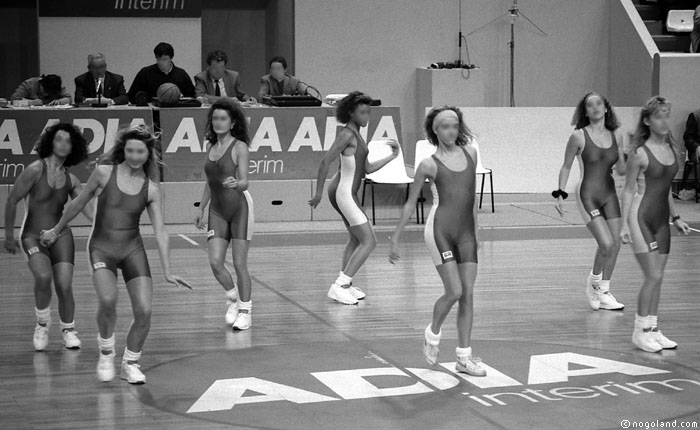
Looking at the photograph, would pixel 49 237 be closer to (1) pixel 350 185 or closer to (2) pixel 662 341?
(1) pixel 350 185

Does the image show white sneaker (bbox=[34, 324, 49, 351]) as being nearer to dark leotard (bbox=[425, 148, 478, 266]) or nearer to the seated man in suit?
dark leotard (bbox=[425, 148, 478, 266])

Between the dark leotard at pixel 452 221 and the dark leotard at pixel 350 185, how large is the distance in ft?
8.49

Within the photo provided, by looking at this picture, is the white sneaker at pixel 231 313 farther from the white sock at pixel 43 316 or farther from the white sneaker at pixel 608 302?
the white sneaker at pixel 608 302

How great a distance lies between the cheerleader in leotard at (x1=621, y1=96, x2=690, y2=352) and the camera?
313 inches

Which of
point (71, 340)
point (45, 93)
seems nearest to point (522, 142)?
point (45, 93)

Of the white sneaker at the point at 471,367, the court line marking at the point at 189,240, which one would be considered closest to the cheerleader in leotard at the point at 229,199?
the white sneaker at the point at 471,367

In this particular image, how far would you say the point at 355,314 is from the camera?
9.48 m

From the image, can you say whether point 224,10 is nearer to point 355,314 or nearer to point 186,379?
point 355,314

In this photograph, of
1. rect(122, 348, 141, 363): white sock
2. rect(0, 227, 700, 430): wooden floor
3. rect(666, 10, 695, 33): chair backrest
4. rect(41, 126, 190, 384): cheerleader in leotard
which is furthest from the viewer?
rect(666, 10, 695, 33): chair backrest

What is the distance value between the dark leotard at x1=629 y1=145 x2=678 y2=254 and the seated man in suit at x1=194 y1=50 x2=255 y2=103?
7690 millimetres

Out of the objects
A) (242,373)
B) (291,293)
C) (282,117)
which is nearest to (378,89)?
(282,117)

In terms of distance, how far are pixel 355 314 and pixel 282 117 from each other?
555 centimetres

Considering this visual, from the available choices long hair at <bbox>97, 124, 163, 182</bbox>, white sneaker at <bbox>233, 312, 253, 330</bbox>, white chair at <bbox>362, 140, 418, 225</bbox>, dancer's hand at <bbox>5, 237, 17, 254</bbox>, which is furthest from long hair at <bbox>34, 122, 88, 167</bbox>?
white chair at <bbox>362, 140, 418, 225</bbox>

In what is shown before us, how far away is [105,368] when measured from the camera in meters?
7.20
